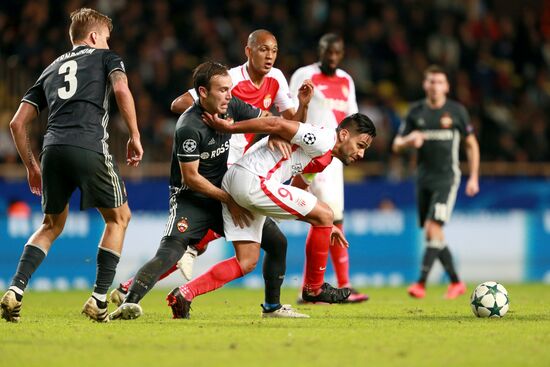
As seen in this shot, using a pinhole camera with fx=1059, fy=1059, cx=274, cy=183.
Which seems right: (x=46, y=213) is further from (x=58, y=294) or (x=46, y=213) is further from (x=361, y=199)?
(x=361, y=199)

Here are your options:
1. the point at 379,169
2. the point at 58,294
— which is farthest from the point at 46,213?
the point at 379,169

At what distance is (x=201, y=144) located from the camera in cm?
773

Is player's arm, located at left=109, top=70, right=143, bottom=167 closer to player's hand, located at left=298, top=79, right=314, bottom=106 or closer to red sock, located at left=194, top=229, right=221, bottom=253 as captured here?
red sock, located at left=194, top=229, right=221, bottom=253

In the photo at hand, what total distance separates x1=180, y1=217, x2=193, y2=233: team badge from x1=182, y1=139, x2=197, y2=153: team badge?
0.53 m

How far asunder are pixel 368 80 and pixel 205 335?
1253 centimetres

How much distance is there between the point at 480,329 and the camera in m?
7.07

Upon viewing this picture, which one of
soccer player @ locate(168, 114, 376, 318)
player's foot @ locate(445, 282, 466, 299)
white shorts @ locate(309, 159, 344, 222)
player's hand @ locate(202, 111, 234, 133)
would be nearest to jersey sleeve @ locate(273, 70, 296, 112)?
white shorts @ locate(309, 159, 344, 222)

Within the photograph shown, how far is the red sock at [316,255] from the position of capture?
25.6 feet

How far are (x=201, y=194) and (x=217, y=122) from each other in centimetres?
59

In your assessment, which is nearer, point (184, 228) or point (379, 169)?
point (184, 228)

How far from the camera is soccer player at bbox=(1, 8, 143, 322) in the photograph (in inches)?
290

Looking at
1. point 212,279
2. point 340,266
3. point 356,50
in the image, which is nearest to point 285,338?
point 212,279

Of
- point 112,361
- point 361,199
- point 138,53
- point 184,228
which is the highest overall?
point 138,53

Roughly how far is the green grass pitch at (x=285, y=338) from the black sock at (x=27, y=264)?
31 centimetres
